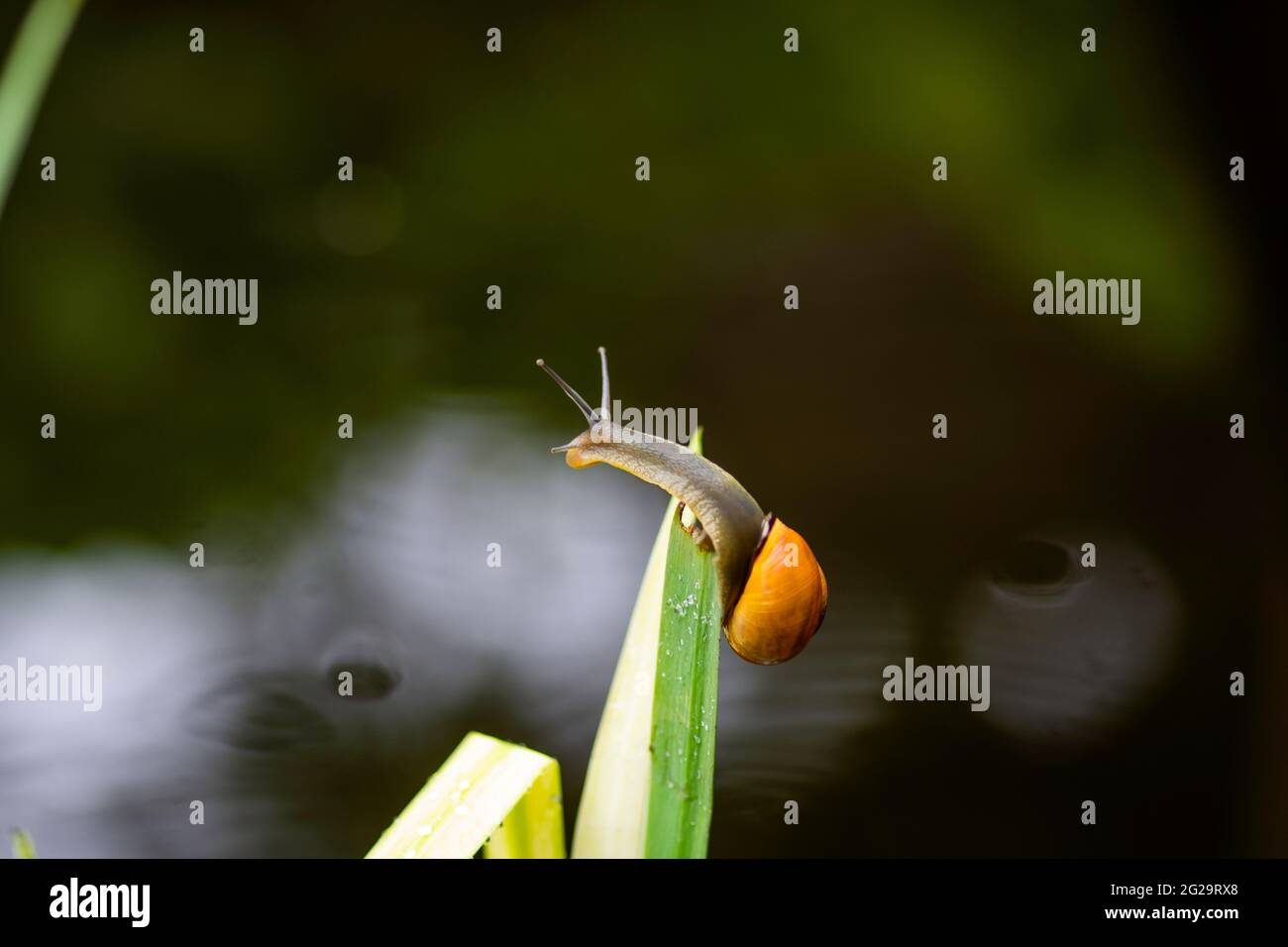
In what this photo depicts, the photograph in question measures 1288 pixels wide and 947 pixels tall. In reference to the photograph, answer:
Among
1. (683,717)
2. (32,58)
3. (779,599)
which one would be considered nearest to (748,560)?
(779,599)

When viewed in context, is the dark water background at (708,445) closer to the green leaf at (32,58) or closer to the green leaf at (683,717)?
the green leaf at (32,58)

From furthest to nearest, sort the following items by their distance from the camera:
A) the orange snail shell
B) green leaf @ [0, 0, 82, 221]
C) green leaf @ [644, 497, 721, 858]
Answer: green leaf @ [0, 0, 82, 221] → the orange snail shell → green leaf @ [644, 497, 721, 858]

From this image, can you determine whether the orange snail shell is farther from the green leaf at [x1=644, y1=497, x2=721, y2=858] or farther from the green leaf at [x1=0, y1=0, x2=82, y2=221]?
the green leaf at [x1=0, y1=0, x2=82, y2=221]

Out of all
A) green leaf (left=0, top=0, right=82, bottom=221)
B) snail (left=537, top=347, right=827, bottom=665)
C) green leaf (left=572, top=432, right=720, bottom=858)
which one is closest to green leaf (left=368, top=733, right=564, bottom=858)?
green leaf (left=572, top=432, right=720, bottom=858)

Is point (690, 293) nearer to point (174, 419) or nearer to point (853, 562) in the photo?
point (853, 562)

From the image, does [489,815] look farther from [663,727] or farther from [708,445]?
[708,445]
